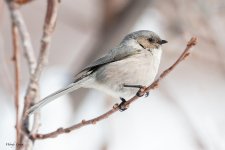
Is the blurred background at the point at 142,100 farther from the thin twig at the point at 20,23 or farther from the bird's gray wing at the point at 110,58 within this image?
the thin twig at the point at 20,23

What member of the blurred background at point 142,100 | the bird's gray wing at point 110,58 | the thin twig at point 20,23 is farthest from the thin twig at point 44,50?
the blurred background at point 142,100

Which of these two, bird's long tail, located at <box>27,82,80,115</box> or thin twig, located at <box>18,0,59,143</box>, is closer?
thin twig, located at <box>18,0,59,143</box>

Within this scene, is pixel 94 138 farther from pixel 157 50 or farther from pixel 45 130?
pixel 157 50

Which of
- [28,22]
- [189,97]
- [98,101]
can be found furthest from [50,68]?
[189,97]

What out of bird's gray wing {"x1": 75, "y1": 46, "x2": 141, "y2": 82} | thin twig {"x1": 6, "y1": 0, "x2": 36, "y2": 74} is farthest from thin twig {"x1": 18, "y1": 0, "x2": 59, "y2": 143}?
bird's gray wing {"x1": 75, "y1": 46, "x2": 141, "y2": 82}

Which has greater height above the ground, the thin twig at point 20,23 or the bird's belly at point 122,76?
the thin twig at point 20,23

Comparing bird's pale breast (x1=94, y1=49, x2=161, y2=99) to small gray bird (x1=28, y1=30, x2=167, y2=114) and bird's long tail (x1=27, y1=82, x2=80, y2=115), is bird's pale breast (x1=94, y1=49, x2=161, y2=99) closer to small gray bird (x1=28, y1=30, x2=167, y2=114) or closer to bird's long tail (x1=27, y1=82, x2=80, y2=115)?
small gray bird (x1=28, y1=30, x2=167, y2=114)
